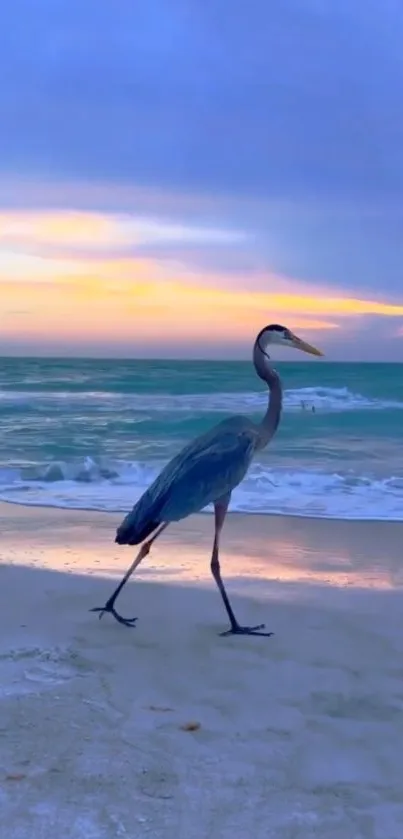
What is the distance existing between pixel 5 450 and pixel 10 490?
4891 millimetres

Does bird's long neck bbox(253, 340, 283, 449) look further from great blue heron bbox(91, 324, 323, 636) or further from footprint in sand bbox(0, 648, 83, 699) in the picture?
footprint in sand bbox(0, 648, 83, 699)

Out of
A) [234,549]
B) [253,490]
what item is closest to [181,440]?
[253,490]

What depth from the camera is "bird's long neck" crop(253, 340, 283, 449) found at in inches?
229

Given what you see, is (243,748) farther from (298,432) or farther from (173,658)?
(298,432)

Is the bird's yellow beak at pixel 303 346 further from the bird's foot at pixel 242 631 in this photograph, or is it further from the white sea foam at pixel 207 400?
the white sea foam at pixel 207 400

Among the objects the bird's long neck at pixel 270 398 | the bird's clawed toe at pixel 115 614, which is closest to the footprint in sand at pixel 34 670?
the bird's clawed toe at pixel 115 614

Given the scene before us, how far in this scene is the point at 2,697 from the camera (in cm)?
389

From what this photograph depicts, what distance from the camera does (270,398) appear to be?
236 inches

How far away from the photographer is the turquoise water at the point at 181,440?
1091 cm

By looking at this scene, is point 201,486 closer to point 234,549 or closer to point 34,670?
point 34,670

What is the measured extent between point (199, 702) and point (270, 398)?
2409 mm

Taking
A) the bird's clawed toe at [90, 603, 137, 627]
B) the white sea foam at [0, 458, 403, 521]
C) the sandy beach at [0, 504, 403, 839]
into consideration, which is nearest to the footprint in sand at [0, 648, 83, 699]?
the sandy beach at [0, 504, 403, 839]

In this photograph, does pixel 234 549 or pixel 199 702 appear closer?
pixel 199 702

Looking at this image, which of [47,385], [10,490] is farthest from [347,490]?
[47,385]
